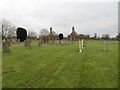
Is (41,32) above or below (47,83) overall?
above

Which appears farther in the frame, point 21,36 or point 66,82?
point 21,36

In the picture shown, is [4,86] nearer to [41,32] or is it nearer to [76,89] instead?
[76,89]

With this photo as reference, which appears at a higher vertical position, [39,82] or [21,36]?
[21,36]

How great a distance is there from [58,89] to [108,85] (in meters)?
2.40

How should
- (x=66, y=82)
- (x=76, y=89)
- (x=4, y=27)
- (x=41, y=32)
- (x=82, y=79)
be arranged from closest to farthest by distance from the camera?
(x=76, y=89) → (x=66, y=82) → (x=82, y=79) → (x=4, y=27) → (x=41, y=32)

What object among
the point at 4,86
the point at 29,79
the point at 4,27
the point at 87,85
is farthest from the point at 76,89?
the point at 4,27

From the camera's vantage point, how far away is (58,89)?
557cm

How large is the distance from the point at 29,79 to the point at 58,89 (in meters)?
2.13

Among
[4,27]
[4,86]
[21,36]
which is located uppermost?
[4,27]

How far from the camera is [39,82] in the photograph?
6465mm

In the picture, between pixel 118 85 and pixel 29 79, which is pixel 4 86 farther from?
pixel 118 85

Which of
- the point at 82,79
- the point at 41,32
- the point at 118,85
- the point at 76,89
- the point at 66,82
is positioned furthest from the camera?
the point at 41,32

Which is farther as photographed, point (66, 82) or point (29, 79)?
point (29, 79)

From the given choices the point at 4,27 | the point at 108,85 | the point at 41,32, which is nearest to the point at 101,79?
the point at 108,85
